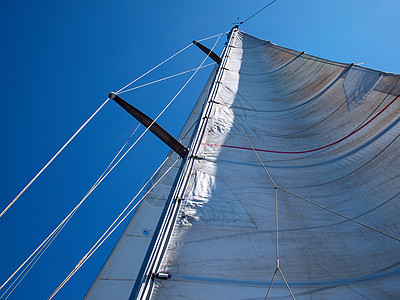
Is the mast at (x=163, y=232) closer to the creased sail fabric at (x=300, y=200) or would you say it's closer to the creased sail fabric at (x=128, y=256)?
the creased sail fabric at (x=300, y=200)

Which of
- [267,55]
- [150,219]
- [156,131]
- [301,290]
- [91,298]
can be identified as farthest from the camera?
[267,55]

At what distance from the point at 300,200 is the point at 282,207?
23 cm

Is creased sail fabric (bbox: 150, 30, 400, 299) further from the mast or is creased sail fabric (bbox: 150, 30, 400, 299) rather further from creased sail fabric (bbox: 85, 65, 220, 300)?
creased sail fabric (bbox: 85, 65, 220, 300)

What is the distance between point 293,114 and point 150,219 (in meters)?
3.07

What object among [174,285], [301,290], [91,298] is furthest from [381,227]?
[91,298]

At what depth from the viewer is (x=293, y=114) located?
4.11m

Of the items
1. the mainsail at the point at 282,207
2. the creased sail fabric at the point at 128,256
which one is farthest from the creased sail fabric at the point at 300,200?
the creased sail fabric at the point at 128,256

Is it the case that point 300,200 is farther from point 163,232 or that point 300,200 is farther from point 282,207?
point 163,232

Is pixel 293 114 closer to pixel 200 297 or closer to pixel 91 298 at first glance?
pixel 200 297

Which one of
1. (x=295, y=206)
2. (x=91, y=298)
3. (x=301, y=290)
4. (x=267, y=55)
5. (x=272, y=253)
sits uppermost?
(x=267, y=55)

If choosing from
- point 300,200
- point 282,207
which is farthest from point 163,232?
point 300,200

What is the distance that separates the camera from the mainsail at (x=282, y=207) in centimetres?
172

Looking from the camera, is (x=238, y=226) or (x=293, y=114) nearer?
(x=238, y=226)

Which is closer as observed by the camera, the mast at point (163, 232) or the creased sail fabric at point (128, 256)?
the mast at point (163, 232)
